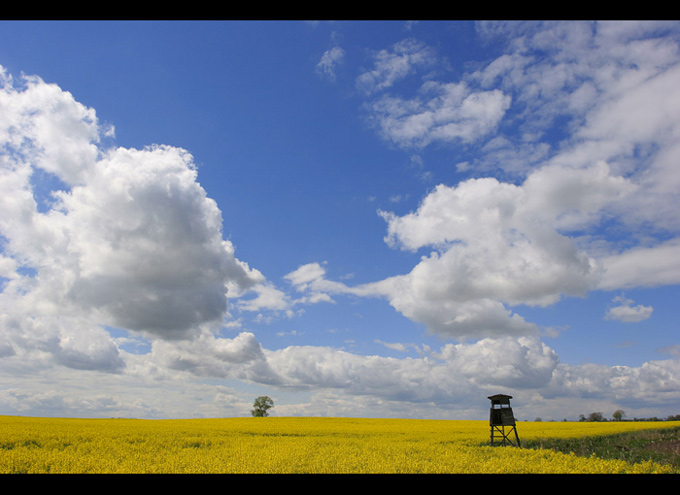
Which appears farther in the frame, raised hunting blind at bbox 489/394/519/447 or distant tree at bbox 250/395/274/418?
distant tree at bbox 250/395/274/418

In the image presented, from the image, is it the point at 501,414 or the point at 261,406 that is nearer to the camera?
the point at 501,414

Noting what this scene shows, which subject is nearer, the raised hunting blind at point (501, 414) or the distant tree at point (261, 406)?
the raised hunting blind at point (501, 414)
